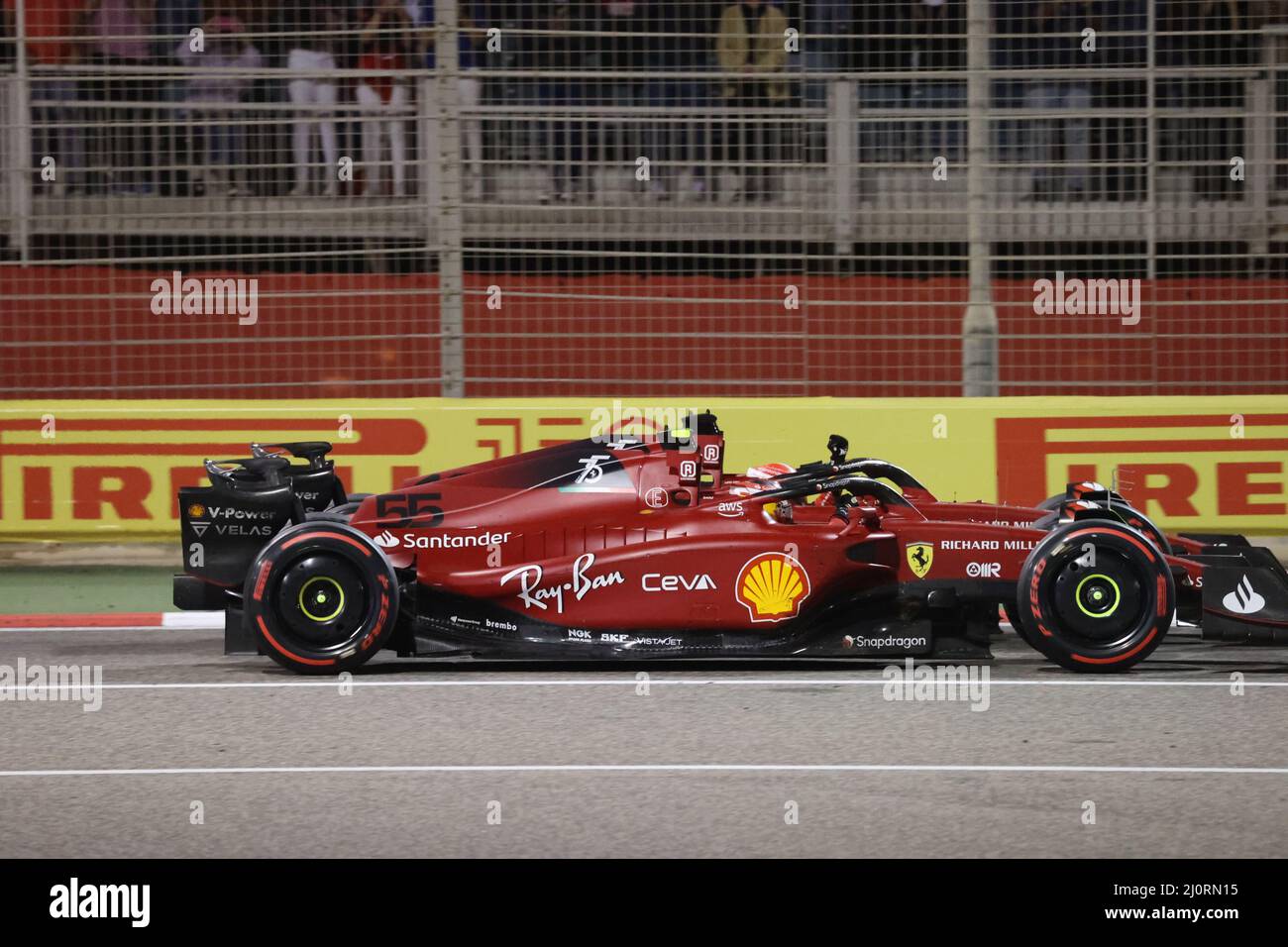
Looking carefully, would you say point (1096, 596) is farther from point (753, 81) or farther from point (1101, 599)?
point (753, 81)

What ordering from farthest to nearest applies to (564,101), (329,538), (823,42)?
1. (823,42)
2. (564,101)
3. (329,538)

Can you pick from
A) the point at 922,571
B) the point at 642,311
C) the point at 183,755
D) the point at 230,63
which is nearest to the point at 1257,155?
the point at 642,311

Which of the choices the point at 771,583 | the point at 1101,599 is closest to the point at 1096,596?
the point at 1101,599

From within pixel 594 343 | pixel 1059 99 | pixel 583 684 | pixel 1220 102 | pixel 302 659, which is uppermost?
pixel 1059 99

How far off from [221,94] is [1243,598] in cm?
801

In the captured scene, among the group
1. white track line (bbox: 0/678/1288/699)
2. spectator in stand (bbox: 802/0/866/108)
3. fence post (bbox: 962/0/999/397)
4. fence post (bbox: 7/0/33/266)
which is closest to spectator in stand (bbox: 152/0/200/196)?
fence post (bbox: 7/0/33/266)

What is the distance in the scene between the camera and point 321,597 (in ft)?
26.8

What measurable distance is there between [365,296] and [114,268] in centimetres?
197

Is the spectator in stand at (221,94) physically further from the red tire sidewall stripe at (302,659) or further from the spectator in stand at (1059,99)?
the spectator in stand at (1059,99)

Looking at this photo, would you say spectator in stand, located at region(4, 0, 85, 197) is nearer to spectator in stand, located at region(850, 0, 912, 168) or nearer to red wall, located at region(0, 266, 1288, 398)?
red wall, located at region(0, 266, 1288, 398)

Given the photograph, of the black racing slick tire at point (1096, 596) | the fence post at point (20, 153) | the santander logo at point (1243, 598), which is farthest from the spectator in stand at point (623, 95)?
the santander logo at point (1243, 598)

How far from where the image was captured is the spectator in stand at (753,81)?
12.2m

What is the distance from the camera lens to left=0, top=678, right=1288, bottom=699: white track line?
809 centimetres

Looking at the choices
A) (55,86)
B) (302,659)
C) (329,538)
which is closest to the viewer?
(329,538)
